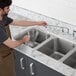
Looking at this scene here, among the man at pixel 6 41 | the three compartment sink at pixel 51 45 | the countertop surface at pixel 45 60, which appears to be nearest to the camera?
the countertop surface at pixel 45 60

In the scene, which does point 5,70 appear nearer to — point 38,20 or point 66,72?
point 38,20

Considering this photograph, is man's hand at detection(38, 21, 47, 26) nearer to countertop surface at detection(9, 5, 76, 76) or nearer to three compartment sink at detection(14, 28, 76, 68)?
three compartment sink at detection(14, 28, 76, 68)

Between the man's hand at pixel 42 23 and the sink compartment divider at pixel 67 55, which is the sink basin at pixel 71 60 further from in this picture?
the man's hand at pixel 42 23

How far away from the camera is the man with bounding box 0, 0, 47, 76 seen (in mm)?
1713

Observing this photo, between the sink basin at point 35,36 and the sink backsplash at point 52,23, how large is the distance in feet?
0.28

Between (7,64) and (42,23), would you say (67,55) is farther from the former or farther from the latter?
(7,64)

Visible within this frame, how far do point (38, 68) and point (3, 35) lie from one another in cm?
39

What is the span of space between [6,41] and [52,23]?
548 mm

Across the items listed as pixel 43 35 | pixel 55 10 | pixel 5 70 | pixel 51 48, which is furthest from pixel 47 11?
pixel 5 70

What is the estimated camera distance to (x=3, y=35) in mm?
1735

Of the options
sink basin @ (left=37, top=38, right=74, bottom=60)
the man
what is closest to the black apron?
the man

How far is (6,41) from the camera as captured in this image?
1.80 meters

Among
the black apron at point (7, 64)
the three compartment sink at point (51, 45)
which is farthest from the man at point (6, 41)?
the three compartment sink at point (51, 45)

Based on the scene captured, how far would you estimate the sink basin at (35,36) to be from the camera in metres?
2.08
